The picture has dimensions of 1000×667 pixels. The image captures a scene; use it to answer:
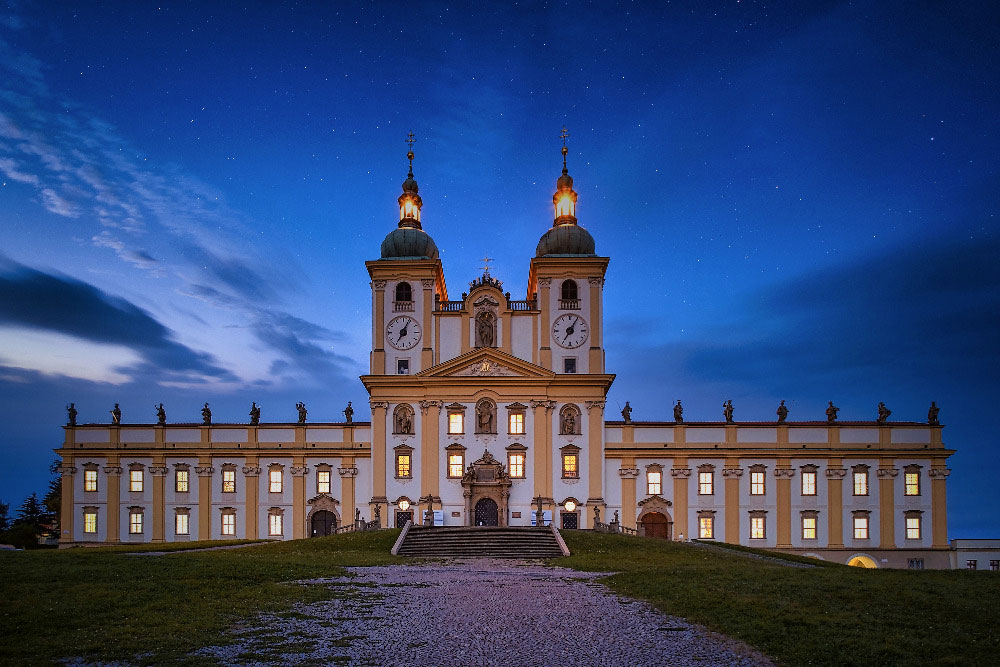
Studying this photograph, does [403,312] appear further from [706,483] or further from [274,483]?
[706,483]

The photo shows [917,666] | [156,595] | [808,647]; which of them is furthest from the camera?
[156,595]

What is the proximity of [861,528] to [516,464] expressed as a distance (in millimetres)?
22086

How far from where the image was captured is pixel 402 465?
5028cm

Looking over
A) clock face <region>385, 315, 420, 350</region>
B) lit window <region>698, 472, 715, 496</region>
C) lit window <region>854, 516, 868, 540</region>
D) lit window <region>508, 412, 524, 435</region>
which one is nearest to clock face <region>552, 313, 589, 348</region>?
lit window <region>508, 412, 524, 435</region>

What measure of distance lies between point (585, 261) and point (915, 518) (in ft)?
86.0

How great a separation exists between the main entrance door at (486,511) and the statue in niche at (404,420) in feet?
20.0

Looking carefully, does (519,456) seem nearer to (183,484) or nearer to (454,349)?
(454,349)

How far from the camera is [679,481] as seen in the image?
52.6 metres

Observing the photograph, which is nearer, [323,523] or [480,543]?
[480,543]

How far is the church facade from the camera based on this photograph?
5006 centimetres


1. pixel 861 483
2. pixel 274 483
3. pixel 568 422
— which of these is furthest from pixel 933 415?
pixel 274 483

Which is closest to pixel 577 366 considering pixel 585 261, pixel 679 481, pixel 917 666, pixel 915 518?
pixel 585 261

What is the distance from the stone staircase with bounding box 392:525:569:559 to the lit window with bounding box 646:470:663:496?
13.4 meters

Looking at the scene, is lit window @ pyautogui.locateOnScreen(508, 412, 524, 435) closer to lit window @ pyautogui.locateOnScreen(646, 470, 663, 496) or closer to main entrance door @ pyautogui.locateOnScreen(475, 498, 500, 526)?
main entrance door @ pyautogui.locateOnScreen(475, 498, 500, 526)
